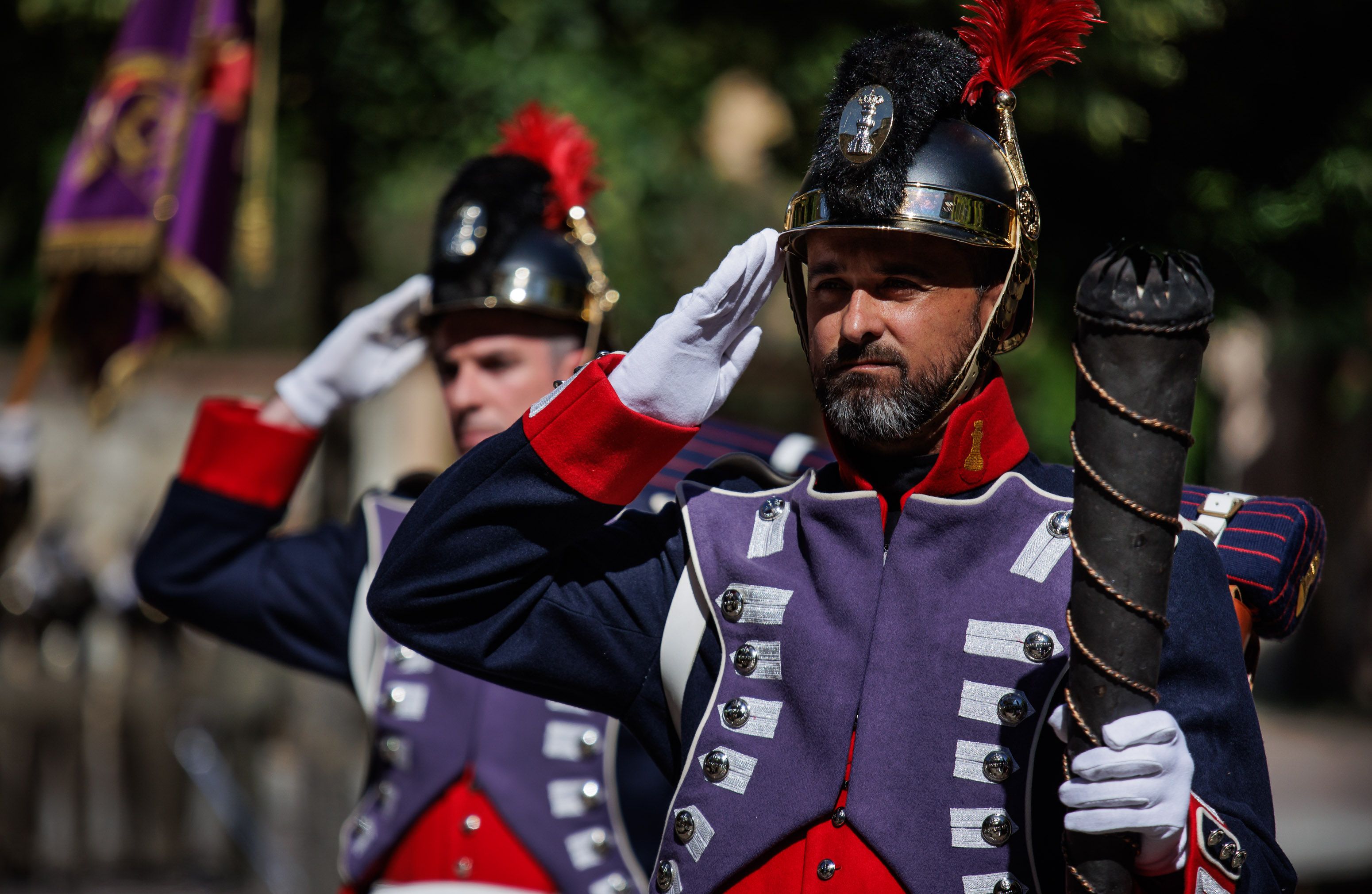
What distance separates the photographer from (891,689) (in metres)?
2.05

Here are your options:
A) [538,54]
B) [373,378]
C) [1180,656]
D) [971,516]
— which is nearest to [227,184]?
[538,54]

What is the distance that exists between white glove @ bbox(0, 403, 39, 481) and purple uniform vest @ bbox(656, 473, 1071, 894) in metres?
2.84

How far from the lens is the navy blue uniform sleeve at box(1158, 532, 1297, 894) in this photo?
6.29ft

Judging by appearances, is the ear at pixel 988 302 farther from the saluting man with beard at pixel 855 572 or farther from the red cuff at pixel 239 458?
the red cuff at pixel 239 458

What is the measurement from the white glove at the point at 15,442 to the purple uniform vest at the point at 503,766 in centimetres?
180

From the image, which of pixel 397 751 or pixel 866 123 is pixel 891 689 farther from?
pixel 397 751

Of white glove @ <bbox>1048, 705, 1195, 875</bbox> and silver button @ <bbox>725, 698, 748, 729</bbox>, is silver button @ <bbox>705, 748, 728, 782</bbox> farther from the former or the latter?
white glove @ <bbox>1048, 705, 1195, 875</bbox>

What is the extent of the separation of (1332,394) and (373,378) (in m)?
13.2

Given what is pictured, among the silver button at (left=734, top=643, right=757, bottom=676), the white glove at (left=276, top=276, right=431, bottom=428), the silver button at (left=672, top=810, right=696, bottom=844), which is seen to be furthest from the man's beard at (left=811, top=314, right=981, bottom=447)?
the white glove at (left=276, top=276, right=431, bottom=428)

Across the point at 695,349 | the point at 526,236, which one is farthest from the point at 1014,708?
the point at 526,236

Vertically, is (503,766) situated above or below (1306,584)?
below

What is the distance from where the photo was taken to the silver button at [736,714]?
2.12 m

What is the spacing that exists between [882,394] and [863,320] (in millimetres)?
117

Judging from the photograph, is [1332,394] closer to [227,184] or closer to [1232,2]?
[1232,2]
